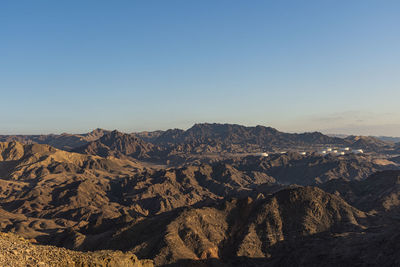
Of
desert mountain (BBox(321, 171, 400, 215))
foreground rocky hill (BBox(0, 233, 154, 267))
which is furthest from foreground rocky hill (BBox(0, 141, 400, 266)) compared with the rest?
desert mountain (BBox(321, 171, 400, 215))

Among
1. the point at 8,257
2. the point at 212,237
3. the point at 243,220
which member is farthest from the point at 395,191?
the point at 8,257

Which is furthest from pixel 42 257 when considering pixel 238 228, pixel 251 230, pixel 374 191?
pixel 374 191

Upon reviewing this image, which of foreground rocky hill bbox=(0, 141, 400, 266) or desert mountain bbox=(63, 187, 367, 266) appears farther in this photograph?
desert mountain bbox=(63, 187, 367, 266)

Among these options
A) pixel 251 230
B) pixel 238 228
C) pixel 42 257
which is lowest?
pixel 238 228

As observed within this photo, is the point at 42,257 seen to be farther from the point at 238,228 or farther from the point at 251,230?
the point at 238,228

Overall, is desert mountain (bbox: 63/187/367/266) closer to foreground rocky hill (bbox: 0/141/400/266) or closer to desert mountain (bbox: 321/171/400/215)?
foreground rocky hill (bbox: 0/141/400/266)

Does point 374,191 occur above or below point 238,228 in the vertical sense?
below

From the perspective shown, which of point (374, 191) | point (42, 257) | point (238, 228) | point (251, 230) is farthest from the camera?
point (374, 191)

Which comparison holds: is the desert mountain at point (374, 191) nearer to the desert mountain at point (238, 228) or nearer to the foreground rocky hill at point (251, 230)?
the foreground rocky hill at point (251, 230)

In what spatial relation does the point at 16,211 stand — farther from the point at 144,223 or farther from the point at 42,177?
the point at 144,223

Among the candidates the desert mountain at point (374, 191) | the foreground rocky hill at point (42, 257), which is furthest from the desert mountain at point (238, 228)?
the foreground rocky hill at point (42, 257)

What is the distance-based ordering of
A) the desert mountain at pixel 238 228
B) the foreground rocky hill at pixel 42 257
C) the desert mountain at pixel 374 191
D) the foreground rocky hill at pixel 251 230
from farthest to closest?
1. the desert mountain at pixel 374 191
2. the desert mountain at pixel 238 228
3. the foreground rocky hill at pixel 251 230
4. the foreground rocky hill at pixel 42 257

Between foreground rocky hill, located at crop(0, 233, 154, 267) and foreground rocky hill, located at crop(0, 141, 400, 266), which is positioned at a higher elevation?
foreground rocky hill, located at crop(0, 233, 154, 267)

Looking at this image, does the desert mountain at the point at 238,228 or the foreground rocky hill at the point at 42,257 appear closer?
the foreground rocky hill at the point at 42,257
